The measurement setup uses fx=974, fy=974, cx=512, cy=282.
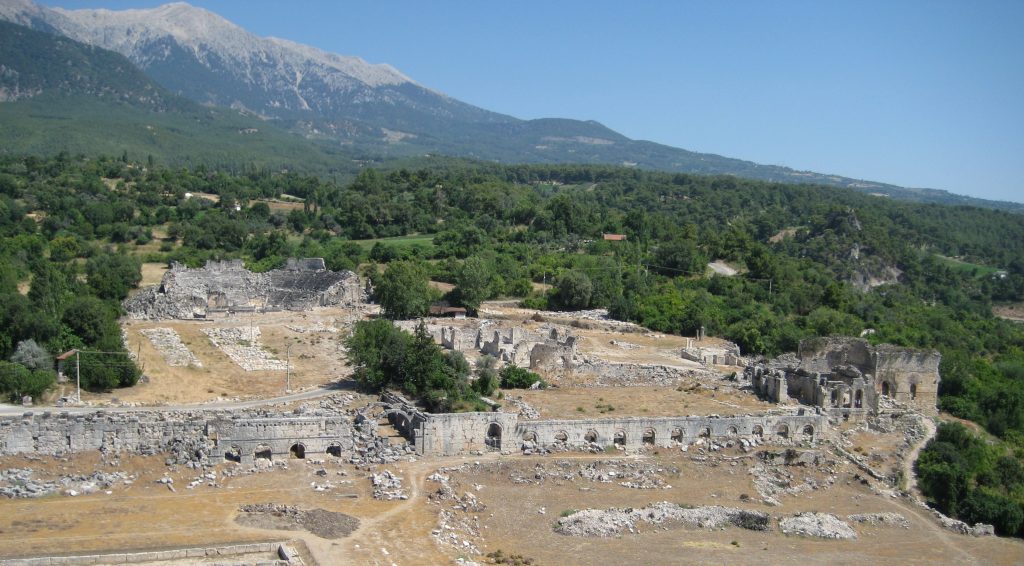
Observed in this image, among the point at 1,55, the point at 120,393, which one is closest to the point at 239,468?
the point at 120,393

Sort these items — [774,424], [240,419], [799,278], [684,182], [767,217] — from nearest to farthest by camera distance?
1. [240,419]
2. [774,424]
3. [799,278]
4. [767,217]
5. [684,182]

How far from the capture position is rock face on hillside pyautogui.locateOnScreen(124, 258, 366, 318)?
54094mm

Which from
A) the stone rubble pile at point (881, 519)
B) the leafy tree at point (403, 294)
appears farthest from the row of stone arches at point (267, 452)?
the leafy tree at point (403, 294)

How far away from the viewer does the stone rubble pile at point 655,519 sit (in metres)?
27.4

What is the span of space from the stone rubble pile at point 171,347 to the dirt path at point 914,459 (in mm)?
29096

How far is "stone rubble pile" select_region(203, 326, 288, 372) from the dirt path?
25.7m

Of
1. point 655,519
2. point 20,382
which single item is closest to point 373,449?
point 655,519

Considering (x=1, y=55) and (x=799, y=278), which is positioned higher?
(x=1, y=55)

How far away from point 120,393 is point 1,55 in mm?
189306

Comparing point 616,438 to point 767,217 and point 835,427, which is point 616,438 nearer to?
point 835,427

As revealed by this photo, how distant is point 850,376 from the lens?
1661 inches

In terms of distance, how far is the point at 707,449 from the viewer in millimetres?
34781

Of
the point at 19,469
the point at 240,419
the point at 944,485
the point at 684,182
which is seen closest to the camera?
the point at 19,469

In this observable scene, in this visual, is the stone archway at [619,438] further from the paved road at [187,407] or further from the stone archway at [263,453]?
the stone archway at [263,453]
